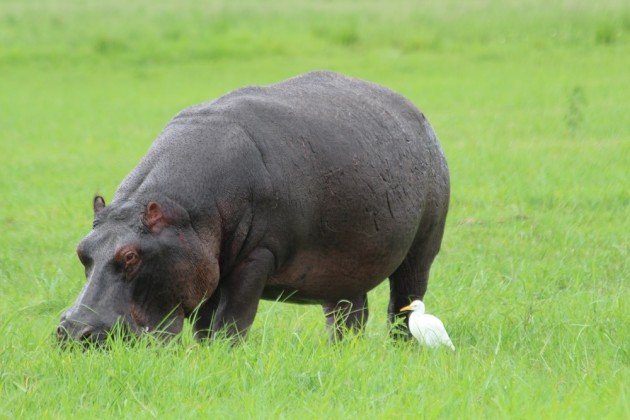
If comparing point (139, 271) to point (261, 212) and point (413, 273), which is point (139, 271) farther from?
point (413, 273)

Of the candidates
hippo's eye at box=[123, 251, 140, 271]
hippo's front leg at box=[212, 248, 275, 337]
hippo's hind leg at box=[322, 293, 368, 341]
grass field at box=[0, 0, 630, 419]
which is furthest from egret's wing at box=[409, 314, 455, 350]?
hippo's eye at box=[123, 251, 140, 271]

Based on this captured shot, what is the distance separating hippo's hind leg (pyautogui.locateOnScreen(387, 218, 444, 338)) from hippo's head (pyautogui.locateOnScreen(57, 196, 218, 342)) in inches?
64.4

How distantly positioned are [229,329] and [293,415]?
966 millimetres

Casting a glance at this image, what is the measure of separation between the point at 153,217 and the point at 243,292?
561 millimetres

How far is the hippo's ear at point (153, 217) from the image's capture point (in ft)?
14.8

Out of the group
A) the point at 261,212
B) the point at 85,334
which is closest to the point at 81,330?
the point at 85,334

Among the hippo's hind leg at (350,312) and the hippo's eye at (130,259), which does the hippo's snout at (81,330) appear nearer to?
the hippo's eye at (130,259)

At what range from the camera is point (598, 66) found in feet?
60.7

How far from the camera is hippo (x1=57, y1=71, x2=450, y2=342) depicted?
→ 454 cm

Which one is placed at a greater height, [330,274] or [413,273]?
[330,274]

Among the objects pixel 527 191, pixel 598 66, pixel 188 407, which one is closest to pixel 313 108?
pixel 188 407

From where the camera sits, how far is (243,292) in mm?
4883

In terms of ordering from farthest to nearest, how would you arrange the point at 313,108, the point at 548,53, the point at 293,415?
1. the point at 548,53
2. the point at 313,108
3. the point at 293,415

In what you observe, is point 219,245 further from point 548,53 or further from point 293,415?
point 548,53
